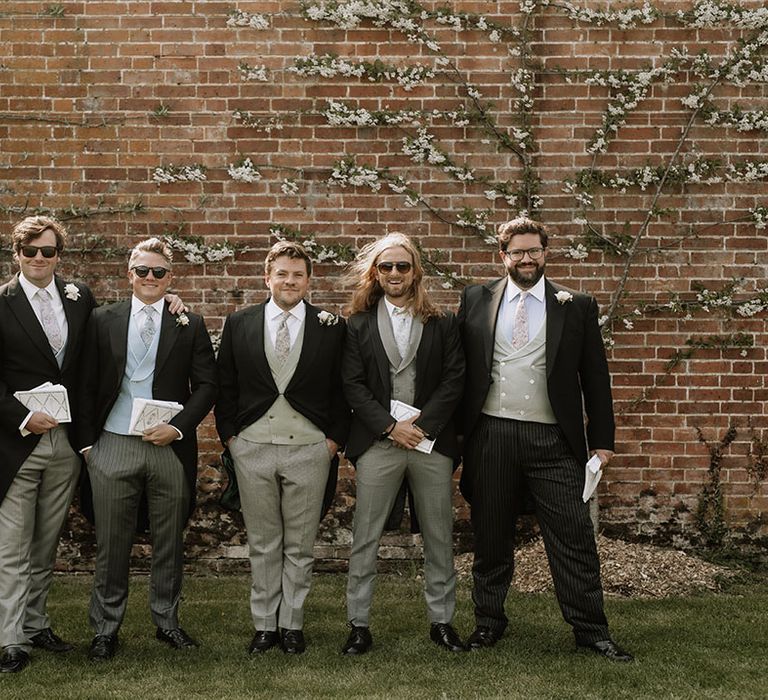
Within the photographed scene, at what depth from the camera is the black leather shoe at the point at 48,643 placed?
16.3ft

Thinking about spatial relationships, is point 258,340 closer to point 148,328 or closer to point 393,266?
point 148,328

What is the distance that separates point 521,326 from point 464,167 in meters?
2.00

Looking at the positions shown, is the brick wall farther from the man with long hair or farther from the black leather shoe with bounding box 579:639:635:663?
the black leather shoe with bounding box 579:639:635:663

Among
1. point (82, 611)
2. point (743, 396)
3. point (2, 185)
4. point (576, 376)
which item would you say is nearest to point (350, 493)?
point (82, 611)

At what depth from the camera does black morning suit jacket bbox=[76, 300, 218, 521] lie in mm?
4918

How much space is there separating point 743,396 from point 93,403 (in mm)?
4136

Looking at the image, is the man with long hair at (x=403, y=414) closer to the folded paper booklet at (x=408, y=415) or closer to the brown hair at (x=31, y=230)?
the folded paper booklet at (x=408, y=415)

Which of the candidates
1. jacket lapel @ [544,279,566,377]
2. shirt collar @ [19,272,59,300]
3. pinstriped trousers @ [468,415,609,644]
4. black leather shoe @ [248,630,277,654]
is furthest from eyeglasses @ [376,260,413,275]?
black leather shoe @ [248,630,277,654]

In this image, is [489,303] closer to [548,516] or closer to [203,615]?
[548,516]

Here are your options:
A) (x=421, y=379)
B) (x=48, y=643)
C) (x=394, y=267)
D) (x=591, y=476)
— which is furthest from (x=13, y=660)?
(x=591, y=476)

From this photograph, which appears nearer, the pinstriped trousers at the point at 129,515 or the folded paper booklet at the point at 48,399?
the folded paper booklet at the point at 48,399

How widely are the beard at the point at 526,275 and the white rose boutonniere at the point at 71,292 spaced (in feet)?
7.10

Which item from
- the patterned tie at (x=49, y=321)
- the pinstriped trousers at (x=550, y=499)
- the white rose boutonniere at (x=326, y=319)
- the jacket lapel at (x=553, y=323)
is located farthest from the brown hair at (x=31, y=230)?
the jacket lapel at (x=553, y=323)

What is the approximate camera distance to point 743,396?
6613 mm
